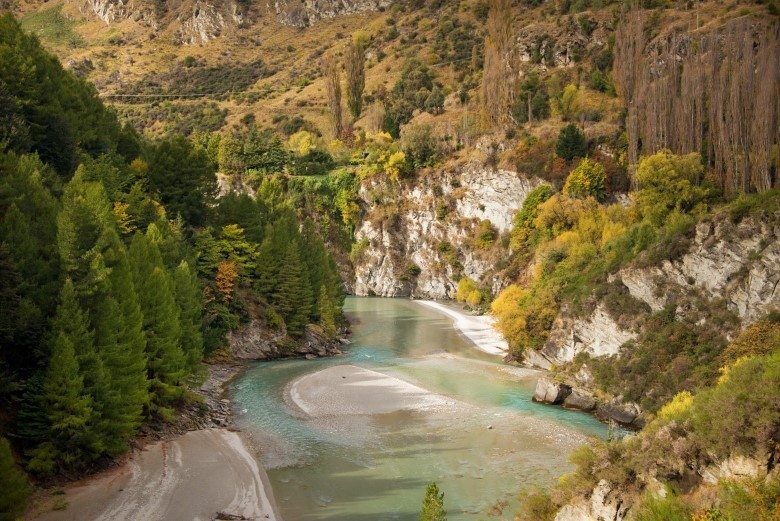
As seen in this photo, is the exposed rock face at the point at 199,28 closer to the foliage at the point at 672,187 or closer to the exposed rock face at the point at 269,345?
the exposed rock face at the point at 269,345

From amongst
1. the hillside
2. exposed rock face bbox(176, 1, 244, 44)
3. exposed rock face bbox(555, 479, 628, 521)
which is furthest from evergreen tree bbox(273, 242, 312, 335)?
exposed rock face bbox(176, 1, 244, 44)

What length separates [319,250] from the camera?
75.2 m

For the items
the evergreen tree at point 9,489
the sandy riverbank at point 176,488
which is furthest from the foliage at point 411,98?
the evergreen tree at point 9,489

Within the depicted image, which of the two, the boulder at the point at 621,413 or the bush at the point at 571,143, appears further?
the bush at the point at 571,143

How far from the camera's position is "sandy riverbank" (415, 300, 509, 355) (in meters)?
62.5

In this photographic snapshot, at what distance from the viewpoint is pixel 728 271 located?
136 feet

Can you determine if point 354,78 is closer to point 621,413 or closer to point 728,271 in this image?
point 728,271

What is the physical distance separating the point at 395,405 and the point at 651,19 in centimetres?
8356

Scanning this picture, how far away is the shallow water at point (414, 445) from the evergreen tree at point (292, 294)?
7.38m

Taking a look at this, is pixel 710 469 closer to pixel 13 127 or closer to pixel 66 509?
pixel 66 509

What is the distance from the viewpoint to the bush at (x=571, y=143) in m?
81.2

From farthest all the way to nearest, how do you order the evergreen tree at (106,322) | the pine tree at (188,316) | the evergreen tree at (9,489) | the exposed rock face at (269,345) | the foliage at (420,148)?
the foliage at (420,148) < the exposed rock face at (269,345) < the pine tree at (188,316) < the evergreen tree at (106,322) < the evergreen tree at (9,489)

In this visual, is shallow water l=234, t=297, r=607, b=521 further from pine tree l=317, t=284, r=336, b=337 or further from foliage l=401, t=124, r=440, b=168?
foliage l=401, t=124, r=440, b=168

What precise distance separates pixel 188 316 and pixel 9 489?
76.0 feet
